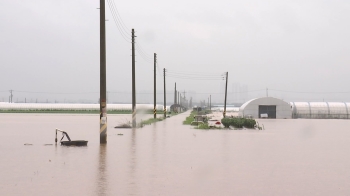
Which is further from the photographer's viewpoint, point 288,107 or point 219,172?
point 288,107

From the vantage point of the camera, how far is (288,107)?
7500 cm

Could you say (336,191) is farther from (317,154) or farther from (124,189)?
(317,154)

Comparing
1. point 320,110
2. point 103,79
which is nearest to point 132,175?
point 103,79

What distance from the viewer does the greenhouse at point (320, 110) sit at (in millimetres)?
78625

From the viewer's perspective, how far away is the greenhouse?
7862 centimetres

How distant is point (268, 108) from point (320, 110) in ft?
31.9

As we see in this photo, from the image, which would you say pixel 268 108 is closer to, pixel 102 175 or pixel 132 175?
pixel 132 175

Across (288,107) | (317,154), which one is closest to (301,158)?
(317,154)

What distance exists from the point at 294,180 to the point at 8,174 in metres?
7.56

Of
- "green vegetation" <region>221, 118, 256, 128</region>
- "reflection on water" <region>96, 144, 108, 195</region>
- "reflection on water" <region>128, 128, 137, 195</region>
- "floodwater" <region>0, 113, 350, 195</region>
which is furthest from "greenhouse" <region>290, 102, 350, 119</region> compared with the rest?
"reflection on water" <region>96, 144, 108, 195</region>

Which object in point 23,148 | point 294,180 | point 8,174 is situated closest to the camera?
point 294,180

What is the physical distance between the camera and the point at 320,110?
259 ft

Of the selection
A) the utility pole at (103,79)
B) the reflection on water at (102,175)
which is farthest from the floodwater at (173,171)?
the utility pole at (103,79)

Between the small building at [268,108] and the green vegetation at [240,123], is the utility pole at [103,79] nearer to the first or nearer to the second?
the green vegetation at [240,123]
